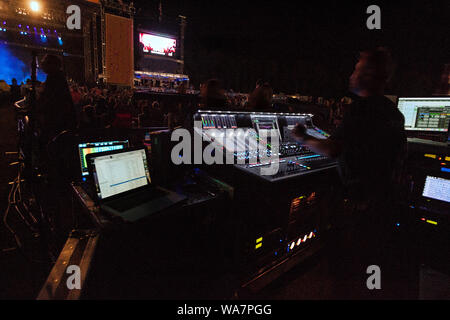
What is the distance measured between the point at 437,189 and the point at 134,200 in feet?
9.16

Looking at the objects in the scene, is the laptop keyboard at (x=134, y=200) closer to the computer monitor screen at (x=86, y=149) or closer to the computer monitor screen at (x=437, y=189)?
the computer monitor screen at (x=86, y=149)

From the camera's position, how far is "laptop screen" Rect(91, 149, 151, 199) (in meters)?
1.42

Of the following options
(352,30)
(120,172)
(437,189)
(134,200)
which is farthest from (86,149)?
(352,30)

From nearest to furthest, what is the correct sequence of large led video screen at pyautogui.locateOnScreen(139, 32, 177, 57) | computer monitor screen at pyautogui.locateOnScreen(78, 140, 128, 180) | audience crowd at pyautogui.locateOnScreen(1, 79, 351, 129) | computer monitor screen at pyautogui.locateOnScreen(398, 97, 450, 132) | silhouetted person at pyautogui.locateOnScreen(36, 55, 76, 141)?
computer monitor screen at pyautogui.locateOnScreen(78, 140, 128, 180)
computer monitor screen at pyautogui.locateOnScreen(398, 97, 450, 132)
audience crowd at pyautogui.locateOnScreen(1, 79, 351, 129)
silhouetted person at pyautogui.locateOnScreen(36, 55, 76, 141)
large led video screen at pyautogui.locateOnScreen(139, 32, 177, 57)

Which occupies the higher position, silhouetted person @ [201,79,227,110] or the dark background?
the dark background

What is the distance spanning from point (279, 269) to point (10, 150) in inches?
258

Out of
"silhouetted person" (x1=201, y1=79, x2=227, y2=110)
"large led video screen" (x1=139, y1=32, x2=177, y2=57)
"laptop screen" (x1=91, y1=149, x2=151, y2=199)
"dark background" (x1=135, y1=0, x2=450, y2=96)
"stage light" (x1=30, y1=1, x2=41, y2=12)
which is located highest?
"stage light" (x1=30, y1=1, x2=41, y2=12)

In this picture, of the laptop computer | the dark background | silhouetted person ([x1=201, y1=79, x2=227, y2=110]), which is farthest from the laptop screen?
the dark background

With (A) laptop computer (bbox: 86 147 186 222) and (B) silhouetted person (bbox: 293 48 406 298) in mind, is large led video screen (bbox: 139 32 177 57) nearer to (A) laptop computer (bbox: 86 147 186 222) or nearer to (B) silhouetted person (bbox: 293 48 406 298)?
(A) laptop computer (bbox: 86 147 186 222)

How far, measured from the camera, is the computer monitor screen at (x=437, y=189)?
246 centimetres

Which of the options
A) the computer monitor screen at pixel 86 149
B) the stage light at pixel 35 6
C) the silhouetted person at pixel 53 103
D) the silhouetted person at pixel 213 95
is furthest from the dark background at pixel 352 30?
the stage light at pixel 35 6

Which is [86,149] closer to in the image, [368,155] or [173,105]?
[368,155]

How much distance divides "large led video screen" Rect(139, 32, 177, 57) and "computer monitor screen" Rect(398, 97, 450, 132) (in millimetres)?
15094

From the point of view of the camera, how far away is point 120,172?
5.04ft
